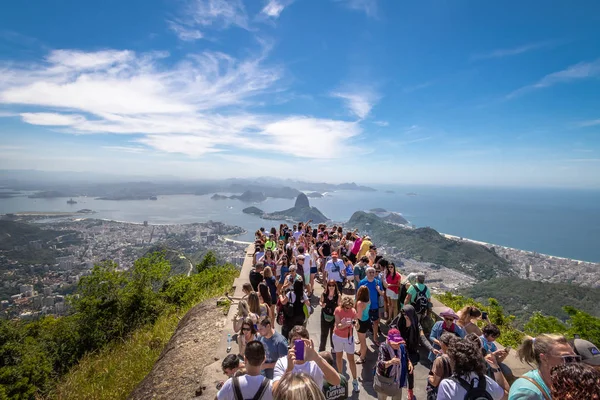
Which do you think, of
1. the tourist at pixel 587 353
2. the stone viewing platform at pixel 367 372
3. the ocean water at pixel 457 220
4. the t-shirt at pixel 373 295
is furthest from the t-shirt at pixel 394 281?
the ocean water at pixel 457 220

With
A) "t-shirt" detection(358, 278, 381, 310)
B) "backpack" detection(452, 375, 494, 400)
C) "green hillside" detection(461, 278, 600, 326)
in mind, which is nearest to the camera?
"backpack" detection(452, 375, 494, 400)

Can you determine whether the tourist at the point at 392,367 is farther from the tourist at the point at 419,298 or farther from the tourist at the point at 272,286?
the tourist at the point at 272,286

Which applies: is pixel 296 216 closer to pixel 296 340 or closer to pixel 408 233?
pixel 408 233

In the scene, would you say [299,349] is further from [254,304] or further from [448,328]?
[448,328]

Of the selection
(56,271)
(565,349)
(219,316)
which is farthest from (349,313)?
(56,271)

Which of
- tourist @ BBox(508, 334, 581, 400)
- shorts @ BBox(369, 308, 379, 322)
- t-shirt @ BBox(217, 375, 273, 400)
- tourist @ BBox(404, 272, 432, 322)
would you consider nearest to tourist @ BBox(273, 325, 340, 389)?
t-shirt @ BBox(217, 375, 273, 400)

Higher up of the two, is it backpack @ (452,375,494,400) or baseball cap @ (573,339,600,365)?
baseball cap @ (573,339,600,365)

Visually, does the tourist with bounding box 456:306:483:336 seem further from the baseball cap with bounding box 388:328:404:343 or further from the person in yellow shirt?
the person in yellow shirt
